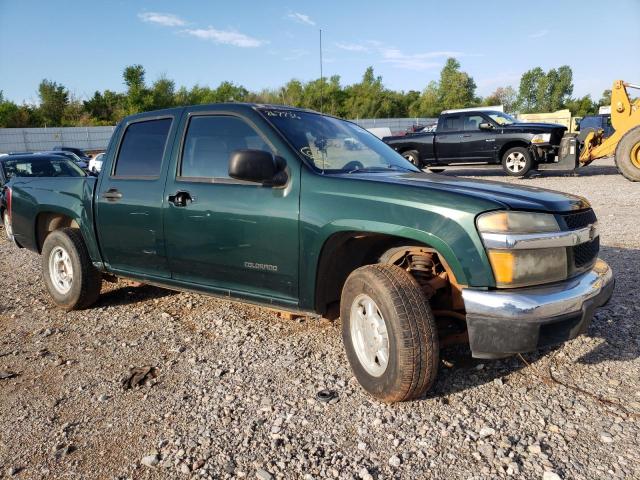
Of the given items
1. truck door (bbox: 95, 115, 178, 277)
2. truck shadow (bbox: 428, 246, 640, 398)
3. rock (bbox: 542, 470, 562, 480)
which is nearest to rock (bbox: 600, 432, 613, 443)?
rock (bbox: 542, 470, 562, 480)

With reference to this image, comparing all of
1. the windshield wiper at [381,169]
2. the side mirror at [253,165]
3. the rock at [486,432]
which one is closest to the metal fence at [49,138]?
the windshield wiper at [381,169]

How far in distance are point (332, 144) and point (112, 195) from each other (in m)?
1.93

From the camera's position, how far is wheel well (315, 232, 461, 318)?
302 centimetres

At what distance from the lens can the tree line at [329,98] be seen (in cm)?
5056

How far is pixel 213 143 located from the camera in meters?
3.68

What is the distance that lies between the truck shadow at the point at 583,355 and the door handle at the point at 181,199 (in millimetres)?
2091

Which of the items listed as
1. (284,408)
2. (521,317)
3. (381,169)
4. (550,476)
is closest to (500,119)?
(381,169)

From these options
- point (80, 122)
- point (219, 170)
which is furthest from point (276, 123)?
point (80, 122)

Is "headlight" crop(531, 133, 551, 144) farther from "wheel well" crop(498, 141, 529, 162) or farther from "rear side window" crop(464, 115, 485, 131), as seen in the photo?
"rear side window" crop(464, 115, 485, 131)

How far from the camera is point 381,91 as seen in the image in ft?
230

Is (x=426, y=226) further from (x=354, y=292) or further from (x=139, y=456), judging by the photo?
(x=139, y=456)

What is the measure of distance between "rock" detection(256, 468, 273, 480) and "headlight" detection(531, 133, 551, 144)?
13.0m

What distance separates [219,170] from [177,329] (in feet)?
4.84

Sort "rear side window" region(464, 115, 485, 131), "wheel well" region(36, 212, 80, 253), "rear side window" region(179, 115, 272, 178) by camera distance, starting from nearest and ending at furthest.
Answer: "rear side window" region(179, 115, 272, 178) < "wheel well" region(36, 212, 80, 253) < "rear side window" region(464, 115, 485, 131)
